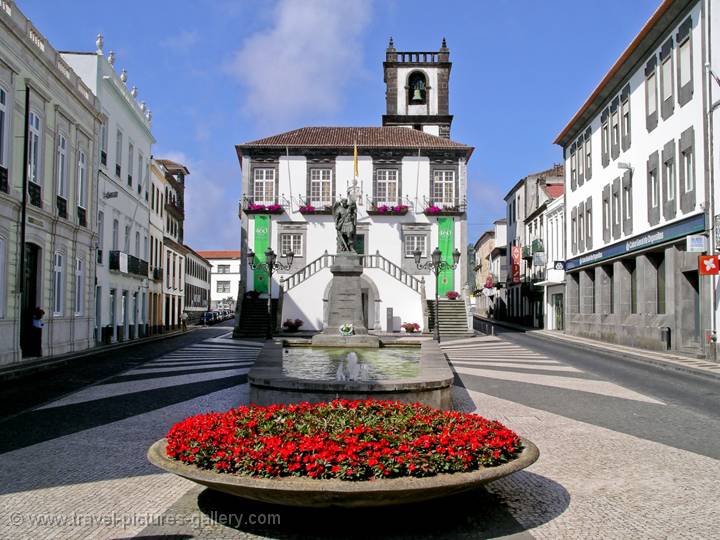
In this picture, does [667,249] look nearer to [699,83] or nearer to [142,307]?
[699,83]

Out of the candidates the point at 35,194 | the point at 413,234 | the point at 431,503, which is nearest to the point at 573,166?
the point at 413,234

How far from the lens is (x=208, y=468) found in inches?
193

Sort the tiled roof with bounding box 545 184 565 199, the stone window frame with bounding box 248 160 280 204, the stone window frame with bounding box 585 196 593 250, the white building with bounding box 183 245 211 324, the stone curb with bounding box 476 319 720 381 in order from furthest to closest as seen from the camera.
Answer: the white building with bounding box 183 245 211 324 → the tiled roof with bounding box 545 184 565 199 → the stone window frame with bounding box 248 160 280 204 → the stone window frame with bounding box 585 196 593 250 → the stone curb with bounding box 476 319 720 381

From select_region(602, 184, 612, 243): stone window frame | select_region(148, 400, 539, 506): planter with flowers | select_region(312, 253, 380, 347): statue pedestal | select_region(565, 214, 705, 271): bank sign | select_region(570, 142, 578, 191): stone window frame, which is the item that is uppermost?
select_region(570, 142, 578, 191): stone window frame

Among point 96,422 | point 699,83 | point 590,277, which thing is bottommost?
point 96,422

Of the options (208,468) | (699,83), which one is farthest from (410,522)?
(699,83)

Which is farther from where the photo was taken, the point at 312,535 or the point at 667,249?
the point at 667,249

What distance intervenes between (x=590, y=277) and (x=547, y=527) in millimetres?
29731

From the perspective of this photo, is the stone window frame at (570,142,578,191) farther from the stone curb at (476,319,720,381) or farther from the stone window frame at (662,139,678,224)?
the stone window frame at (662,139,678,224)

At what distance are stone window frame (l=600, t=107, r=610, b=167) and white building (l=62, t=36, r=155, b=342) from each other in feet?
70.6

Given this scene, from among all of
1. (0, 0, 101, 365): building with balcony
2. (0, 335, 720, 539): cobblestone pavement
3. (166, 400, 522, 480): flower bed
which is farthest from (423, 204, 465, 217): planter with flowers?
(166, 400, 522, 480): flower bed

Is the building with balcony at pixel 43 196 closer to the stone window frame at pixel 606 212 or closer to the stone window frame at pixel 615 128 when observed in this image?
the stone window frame at pixel 615 128

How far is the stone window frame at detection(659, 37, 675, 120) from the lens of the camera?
22.8 metres

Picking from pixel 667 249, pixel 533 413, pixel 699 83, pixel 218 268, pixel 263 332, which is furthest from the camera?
pixel 218 268
